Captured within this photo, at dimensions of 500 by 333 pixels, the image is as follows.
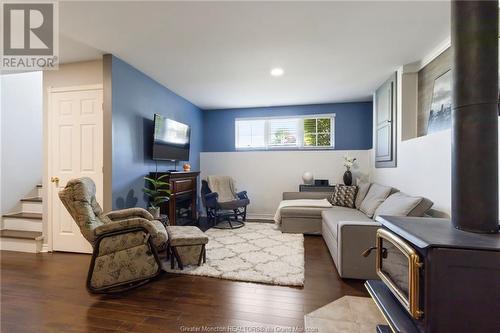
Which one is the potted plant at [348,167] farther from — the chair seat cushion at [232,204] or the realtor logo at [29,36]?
Result: the realtor logo at [29,36]

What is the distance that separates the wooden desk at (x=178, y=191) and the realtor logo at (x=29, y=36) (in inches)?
74.0

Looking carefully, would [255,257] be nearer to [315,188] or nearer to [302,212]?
[302,212]

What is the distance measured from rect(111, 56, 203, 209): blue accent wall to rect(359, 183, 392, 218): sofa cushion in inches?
123

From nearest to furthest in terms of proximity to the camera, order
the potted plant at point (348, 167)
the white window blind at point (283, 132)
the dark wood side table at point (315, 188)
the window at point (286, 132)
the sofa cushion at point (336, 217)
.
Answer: the sofa cushion at point (336, 217)
the potted plant at point (348, 167)
the dark wood side table at point (315, 188)
the window at point (286, 132)
the white window blind at point (283, 132)

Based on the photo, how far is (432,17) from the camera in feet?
6.81

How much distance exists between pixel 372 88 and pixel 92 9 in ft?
13.3

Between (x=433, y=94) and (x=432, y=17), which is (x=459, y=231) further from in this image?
(x=433, y=94)

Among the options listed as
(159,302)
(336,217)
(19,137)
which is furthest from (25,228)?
(336,217)

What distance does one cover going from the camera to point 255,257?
2900 millimetres

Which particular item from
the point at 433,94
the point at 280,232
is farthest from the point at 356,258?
the point at 433,94

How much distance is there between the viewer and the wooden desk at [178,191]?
3543mm

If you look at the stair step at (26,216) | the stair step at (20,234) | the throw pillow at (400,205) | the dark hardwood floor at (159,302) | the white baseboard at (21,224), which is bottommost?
the dark hardwood floor at (159,302)

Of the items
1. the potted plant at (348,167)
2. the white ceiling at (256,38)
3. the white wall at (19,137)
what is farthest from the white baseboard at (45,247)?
the potted plant at (348,167)

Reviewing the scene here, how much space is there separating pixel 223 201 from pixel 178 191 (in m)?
1.09
